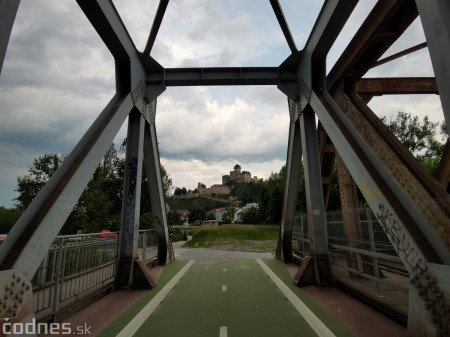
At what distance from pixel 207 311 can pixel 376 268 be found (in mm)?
3739

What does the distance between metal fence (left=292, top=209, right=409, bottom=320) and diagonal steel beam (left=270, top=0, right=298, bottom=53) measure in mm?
5455

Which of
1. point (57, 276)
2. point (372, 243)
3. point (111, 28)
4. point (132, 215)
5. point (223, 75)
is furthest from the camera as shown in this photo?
point (223, 75)

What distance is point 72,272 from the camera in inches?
251

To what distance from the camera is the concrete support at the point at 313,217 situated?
27.1 ft

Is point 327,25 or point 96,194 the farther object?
point 96,194

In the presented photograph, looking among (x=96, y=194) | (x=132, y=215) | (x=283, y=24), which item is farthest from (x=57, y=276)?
(x=96, y=194)

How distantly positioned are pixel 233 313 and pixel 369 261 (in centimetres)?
398

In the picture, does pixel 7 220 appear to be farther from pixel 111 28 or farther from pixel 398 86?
pixel 398 86

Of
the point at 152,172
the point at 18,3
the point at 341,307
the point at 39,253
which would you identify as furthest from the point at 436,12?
the point at 152,172

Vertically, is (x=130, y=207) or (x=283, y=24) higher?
(x=283, y=24)

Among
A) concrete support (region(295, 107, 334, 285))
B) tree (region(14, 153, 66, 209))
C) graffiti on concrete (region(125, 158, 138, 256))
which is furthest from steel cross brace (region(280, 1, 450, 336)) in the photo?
tree (region(14, 153, 66, 209))

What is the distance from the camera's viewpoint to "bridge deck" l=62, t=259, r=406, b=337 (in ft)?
16.1

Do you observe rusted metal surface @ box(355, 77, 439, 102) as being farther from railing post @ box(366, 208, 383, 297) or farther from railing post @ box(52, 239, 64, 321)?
railing post @ box(52, 239, 64, 321)

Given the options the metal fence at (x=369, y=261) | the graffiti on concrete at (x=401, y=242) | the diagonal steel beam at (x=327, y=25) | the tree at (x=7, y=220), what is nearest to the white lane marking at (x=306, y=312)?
the metal fence at (x=369, y=261)
